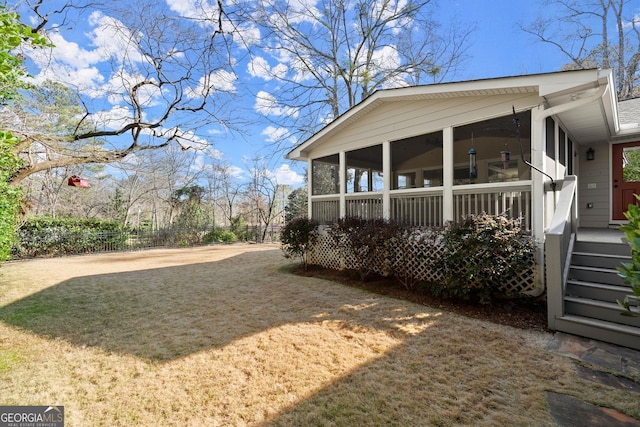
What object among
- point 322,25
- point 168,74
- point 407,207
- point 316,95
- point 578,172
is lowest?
point 407,207

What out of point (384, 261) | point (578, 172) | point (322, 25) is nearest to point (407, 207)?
point (384, 261)

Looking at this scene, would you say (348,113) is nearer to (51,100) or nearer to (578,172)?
(578,172)

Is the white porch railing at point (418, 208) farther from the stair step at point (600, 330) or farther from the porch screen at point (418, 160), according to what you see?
the stair step at point (600, 330)

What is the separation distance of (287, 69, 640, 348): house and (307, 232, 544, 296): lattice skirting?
0.46 ft

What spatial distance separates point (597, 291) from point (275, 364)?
4.60 metres

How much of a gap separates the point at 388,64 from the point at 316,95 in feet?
13.8

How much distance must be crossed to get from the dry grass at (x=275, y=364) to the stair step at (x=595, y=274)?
1.50 m

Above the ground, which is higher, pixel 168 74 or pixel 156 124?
pixel 168 74

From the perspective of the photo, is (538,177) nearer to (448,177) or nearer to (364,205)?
(448,177)

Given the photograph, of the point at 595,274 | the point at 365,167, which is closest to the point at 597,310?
the point at 595,274

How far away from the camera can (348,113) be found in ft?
25.4

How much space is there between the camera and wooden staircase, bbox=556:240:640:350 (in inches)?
140

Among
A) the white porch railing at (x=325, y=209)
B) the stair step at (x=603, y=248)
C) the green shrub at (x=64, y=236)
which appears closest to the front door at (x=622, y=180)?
the stair step at (x=603, y=248)

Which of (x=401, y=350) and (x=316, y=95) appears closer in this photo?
(x=401, y=350)
